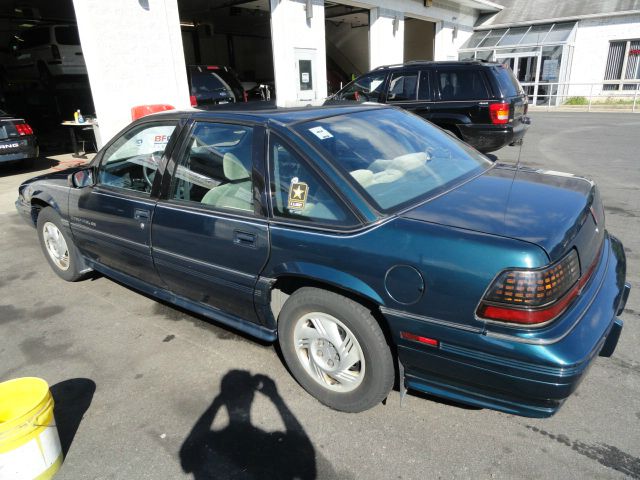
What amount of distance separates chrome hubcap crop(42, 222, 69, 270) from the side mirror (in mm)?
762

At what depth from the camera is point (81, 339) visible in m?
3.44

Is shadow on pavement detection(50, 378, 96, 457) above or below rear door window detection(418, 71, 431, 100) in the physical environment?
below

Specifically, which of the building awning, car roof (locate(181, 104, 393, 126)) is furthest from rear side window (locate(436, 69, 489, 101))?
the building awning

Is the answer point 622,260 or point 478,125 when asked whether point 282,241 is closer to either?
point 622,260

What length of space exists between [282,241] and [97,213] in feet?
6.32

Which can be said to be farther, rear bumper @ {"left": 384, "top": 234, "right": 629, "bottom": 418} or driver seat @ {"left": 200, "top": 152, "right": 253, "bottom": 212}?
driver seat @ {"left": 200, "top": 152, "right": 253, "bottom": 212}

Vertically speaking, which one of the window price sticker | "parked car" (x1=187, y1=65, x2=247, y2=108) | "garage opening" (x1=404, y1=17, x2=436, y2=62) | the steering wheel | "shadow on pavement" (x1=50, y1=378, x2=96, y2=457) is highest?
"garage opening" (x1=404, y1=17, x2=436, y2=62)

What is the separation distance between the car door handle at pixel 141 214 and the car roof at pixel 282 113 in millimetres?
724

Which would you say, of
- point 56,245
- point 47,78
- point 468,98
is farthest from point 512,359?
point 47,78

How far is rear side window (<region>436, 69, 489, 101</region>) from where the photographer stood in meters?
7.54

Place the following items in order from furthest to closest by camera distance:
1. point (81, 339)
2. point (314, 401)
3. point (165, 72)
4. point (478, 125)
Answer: point (165, 72)
point (478, 125)
point (81, 339)
point (314, 401)

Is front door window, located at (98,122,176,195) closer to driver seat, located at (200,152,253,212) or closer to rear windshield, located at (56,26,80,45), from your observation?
driver seat, located at (200,152,253,212)

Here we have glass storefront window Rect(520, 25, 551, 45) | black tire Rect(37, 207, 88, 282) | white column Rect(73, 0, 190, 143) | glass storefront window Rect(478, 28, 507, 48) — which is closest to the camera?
black tire Rect(37, 207, 88, 282)

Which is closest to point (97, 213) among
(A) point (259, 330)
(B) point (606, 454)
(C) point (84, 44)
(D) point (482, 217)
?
(A) point (259, 330)
